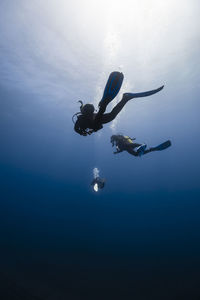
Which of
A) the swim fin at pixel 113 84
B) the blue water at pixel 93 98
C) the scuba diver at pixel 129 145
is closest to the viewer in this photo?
the swim fin at pixel 113 84

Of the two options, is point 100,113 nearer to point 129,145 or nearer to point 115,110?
point 115,110

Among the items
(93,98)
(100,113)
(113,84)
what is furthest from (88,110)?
(93,98)

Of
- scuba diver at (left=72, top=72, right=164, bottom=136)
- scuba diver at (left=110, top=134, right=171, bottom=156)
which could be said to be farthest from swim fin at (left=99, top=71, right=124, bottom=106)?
scuba diver at (left=110, top=134, right=171, bottom=156)

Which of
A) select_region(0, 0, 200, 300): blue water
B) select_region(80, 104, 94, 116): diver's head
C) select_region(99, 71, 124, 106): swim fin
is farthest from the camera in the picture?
select_region(0, 0, 200, 300): blue water

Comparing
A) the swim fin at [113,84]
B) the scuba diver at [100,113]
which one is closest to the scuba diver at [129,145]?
the scuba diver at [100,113]

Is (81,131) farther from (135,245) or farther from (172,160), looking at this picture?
(172,160)

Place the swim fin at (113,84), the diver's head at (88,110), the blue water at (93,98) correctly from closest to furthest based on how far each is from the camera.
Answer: the swim fin at (113,84), the diver's head at (88,110), the blue water at (93,98)

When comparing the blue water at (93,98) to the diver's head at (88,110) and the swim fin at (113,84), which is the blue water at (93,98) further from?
the swim fin at (113,84)

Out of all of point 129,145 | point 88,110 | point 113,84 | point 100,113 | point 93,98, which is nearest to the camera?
point 113,84

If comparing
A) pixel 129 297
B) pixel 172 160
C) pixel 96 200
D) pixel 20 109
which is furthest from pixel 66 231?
pixel 172 160

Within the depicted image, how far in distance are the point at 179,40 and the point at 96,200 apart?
61.2 metres

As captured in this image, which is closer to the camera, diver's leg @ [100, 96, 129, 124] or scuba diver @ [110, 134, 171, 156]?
diver's leg @ [100, 96, 129, 124]

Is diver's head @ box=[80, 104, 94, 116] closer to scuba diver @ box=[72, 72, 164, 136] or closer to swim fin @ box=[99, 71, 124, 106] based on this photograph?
scuba diver @ box=[72, 72, 164, 136]

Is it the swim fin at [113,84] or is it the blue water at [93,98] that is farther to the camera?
the blue water at [93,98]
